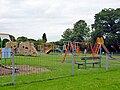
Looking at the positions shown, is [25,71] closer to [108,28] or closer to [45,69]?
[45,69]

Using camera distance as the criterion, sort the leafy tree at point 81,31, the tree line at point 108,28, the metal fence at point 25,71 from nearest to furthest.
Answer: the metal fence at point 25,71, the tree line at point 108,28, the leafy tree at point 81,31

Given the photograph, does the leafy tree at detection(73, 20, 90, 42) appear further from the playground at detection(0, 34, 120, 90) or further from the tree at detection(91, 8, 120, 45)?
the playground at detection(0, 34, 120, 90)

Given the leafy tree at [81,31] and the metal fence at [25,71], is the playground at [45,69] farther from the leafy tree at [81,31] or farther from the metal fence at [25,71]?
the leafy tree at [81,31]

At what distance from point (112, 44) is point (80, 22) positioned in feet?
100

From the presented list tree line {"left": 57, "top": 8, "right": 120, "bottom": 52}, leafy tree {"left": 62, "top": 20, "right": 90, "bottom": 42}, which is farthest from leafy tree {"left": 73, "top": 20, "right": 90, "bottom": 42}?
tree line {"left": 57, "top": 8, "right": 120, "bottom": 52}

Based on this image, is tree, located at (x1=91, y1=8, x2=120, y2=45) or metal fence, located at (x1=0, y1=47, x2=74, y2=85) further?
tree, located at (x1=91, y1=8, x2=120, y2=45)

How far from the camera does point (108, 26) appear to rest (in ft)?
239

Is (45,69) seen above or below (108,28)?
below

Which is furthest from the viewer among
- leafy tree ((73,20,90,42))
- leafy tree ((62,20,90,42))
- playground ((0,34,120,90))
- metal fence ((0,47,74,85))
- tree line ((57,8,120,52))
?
leafy tree ((73,20,90,42))

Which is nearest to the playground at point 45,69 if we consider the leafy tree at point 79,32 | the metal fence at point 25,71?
the metal fence at point 25,71

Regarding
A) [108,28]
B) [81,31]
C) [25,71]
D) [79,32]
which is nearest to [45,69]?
[25,71]

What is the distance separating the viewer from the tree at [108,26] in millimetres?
69438

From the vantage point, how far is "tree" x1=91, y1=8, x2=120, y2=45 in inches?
2734

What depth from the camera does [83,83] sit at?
35.9 ft
